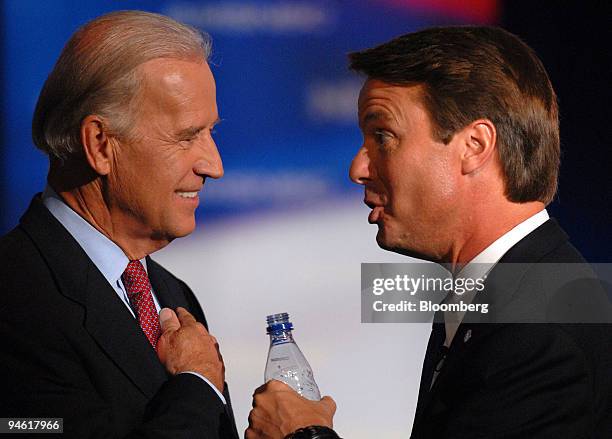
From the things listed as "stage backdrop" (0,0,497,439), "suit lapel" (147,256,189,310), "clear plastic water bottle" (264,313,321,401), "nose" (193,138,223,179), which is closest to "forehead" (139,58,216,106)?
"nose" (193,138,223,179)

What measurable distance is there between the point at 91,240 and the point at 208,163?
0.93 ft

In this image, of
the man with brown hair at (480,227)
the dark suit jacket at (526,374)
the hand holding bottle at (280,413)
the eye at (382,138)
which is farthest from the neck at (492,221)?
the hand holding bottle at (280,413)

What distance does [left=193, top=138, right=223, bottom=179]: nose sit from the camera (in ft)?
6.47

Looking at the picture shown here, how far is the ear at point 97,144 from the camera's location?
6.15 ft

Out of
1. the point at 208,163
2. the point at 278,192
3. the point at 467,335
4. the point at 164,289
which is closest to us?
the point at 467,335

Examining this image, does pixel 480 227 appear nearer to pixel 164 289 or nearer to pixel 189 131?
pixel 189 131

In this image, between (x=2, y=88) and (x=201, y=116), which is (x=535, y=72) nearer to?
(x=201, y=116)

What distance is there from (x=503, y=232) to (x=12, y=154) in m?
1.54

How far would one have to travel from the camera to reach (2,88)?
2.74 meters

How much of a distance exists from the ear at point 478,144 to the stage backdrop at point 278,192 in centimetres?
102

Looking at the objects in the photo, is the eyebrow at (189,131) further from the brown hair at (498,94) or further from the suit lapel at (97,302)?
the brown hair at (498,94)

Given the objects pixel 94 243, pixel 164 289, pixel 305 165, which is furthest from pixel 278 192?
pixel 94 243

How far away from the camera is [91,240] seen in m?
1.89

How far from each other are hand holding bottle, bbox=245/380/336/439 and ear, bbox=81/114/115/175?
530 mm
